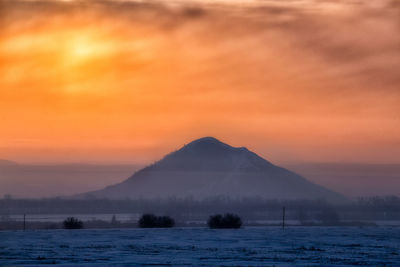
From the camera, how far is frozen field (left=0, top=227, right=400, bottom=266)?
130 ft

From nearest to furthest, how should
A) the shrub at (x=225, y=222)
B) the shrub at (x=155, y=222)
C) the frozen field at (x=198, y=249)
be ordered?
the frozen field at (x=198, y=249)
the shrub at (x=225, y=222)
the shrub at (x=155, y=222)

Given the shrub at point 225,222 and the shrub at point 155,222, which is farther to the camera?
the shrub at point 155,222

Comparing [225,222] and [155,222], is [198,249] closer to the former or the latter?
[225,222]

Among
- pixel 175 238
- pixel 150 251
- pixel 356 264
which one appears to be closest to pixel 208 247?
pixel 150 251

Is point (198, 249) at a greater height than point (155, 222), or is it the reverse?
point (155, 222)

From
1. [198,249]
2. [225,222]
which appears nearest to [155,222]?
[225,222]

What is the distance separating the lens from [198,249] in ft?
158

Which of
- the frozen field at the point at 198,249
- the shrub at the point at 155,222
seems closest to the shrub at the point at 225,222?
the shrub at the point at 155,222

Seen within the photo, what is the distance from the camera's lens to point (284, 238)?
60.8 metres

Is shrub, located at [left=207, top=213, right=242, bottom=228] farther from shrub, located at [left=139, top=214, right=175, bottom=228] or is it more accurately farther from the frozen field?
the frozen field

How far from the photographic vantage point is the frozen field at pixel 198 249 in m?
39.6

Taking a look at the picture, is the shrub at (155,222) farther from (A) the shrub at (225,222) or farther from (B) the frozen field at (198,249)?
(B) the frozen field at (198,249)

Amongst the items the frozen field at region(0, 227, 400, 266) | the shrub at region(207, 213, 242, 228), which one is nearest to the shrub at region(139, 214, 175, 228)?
the shrub at region(207, 213, 242, 228)

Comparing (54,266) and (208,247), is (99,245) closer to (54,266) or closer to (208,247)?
(208,247)
